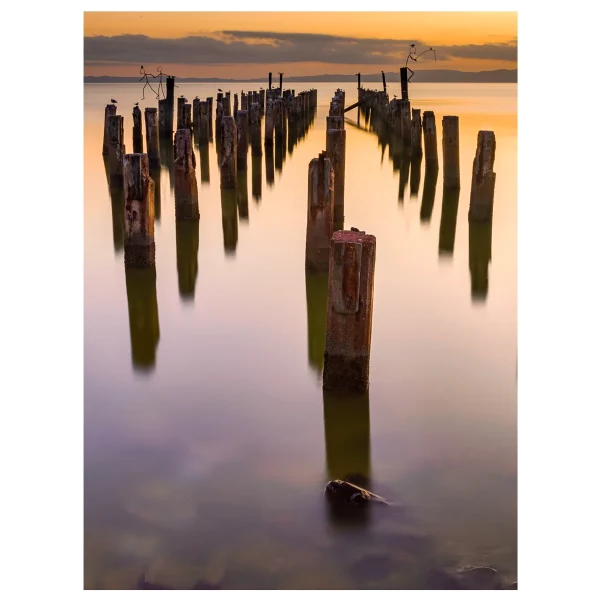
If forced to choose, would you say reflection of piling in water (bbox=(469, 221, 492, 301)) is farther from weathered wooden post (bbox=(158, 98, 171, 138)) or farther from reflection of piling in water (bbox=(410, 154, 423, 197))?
weathered wooden post (bbox=(158, 98, 171, 138))

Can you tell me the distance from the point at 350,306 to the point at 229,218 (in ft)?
21.8

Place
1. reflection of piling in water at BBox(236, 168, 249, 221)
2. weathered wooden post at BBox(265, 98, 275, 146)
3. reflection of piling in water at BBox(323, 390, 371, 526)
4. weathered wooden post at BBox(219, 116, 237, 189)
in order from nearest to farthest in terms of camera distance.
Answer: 1. reflection of piling in water at BBox(323, 390, 371, 526)
2. reflection of piling in water at BBox(236, 168, 249, 221)
3. weathered wooden post at BBox(219, 116, 237, 189)
4. weathered wooden post at BBox(265, 98, 275, 146)

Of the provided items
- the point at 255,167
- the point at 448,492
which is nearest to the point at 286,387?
the point at 448,492

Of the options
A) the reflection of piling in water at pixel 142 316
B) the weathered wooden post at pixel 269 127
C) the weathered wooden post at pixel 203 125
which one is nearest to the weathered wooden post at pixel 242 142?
the weathered wooden post at pixel 269 127

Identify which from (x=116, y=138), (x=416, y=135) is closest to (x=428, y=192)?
(x=416, y=135)

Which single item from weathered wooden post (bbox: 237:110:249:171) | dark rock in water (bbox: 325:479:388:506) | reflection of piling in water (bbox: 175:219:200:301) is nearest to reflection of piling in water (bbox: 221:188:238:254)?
reflection of piling in water (bbox: 175:219:200:301)

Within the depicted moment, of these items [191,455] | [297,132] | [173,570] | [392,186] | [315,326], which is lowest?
[173,570]

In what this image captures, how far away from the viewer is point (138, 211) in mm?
7379

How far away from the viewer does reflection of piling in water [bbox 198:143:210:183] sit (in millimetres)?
14976

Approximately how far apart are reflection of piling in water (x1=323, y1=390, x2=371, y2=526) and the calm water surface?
0.04 ft

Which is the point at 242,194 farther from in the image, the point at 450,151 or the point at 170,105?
the point at 170,105

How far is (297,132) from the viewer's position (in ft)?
77.7
